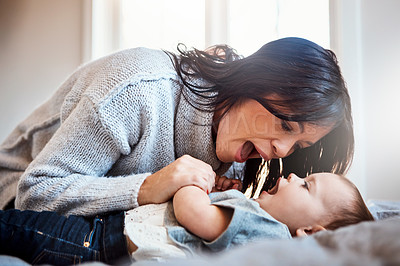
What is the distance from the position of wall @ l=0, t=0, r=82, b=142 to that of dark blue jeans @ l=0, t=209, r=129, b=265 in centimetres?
184

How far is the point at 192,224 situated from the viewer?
680 mm

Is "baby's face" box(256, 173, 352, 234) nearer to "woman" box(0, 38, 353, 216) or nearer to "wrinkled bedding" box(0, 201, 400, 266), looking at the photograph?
"woman" box(0, 38, 353, 216)

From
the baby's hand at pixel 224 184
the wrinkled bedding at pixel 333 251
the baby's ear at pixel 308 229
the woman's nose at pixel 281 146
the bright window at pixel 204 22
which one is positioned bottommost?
the baby's ear at pixel 308 229

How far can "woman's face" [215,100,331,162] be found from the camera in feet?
3.07

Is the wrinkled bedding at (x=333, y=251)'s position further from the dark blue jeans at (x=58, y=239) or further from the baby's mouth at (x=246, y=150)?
the baby's mouth at (x=246, y=150)

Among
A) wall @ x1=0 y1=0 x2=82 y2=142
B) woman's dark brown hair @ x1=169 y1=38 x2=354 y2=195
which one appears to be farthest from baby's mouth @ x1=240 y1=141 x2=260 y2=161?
wall @ x1=0 y1=0 x2=82 y2=142

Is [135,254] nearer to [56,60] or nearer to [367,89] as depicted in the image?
[367,89]

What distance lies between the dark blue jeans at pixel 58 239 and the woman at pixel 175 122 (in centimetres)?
10

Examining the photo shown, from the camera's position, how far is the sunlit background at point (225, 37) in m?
1.36

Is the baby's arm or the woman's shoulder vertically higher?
the woman's shoulder

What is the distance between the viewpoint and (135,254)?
64cm

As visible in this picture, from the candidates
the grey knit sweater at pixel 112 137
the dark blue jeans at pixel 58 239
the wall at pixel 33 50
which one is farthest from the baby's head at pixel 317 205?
the wall at pixel 33 50

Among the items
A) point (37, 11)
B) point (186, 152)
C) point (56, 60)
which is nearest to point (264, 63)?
point (186, 152)

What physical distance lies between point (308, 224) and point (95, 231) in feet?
1.62
